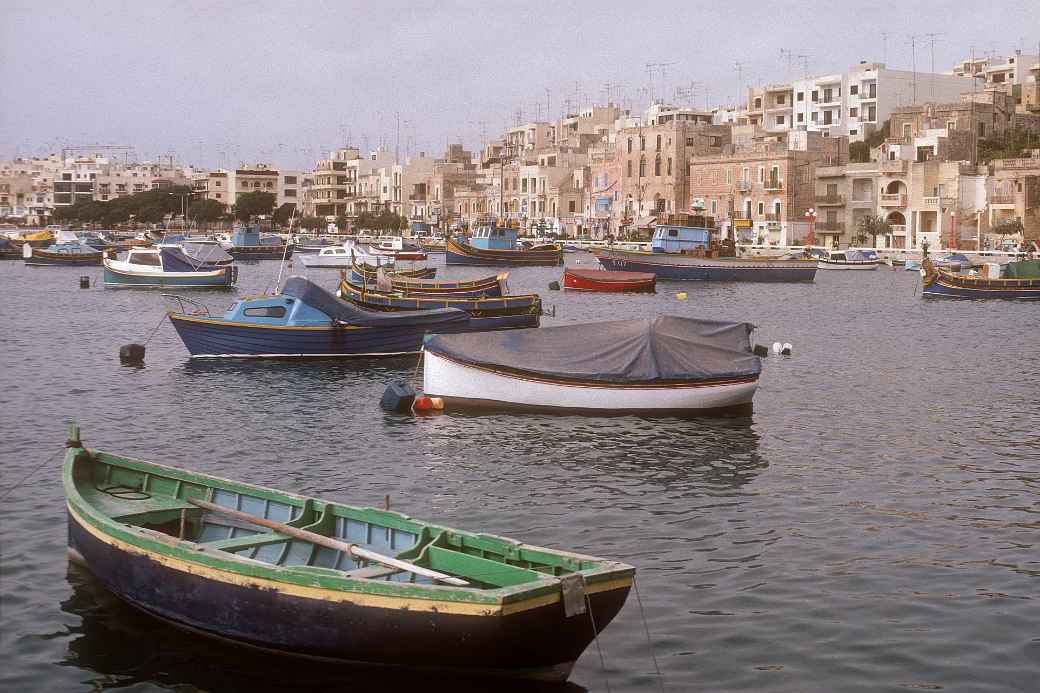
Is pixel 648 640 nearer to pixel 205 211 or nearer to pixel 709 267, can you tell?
pixel 709 267

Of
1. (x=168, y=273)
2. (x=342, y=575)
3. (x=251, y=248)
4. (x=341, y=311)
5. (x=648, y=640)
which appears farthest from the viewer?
(x=251, y=248)

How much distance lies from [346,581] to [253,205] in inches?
5849

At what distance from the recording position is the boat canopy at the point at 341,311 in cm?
3073

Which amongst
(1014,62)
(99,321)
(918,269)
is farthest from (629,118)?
(99,321)

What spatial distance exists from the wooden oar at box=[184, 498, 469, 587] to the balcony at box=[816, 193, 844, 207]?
9254 centimetres

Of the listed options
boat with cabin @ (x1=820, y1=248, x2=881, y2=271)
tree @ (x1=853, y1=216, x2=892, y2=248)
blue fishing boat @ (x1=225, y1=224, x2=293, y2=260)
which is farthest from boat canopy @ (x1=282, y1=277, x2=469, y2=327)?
blue fishing boat @ (x1=225, y1=224, x2=293, y2=260)

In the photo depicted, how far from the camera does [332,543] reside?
11.3m

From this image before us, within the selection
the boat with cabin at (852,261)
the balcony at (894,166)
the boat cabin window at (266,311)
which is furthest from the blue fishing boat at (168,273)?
the balcony at (894,166)

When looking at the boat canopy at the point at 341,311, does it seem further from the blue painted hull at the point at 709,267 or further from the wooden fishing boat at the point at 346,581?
the blue painted hull at the point at 709,267

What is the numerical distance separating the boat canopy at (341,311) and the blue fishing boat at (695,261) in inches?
1621

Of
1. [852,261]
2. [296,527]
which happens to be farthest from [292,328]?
[852,261]

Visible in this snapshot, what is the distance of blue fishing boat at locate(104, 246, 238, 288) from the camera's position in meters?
60.2

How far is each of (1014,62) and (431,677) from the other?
426 feet

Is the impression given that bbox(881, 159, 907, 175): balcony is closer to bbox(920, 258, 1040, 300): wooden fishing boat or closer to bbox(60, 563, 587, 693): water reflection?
bbox(920, 258, 1040, 300): wooden fishing boat
